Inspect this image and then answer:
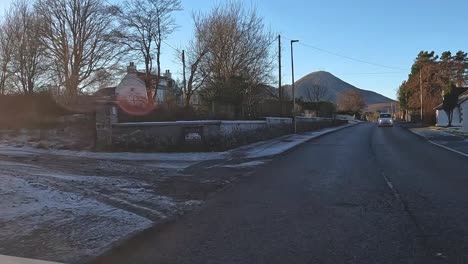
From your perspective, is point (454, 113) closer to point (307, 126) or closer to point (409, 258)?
point (307, 126)

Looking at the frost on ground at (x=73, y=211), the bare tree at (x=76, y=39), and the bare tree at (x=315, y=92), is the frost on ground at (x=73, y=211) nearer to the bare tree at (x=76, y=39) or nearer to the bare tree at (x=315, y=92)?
the bare tree at (x=76, y=39)

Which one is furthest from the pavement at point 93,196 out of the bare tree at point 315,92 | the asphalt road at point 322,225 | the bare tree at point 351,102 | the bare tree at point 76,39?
the bare tree at point 351,102

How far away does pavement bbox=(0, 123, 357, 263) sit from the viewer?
658 centimetres

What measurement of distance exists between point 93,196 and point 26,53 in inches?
1534

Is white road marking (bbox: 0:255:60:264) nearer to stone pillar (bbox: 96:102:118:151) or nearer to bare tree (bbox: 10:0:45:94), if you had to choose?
stone pillar (bbox: 96:102:118:151)

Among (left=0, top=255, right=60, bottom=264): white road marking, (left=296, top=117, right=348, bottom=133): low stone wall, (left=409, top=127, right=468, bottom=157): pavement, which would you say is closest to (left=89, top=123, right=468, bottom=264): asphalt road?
(left=0, top=255, right=60, bottom=264): white road marking

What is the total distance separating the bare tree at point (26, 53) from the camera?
4444 cm

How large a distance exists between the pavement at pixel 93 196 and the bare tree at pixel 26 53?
27.6m

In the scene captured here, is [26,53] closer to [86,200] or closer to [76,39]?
[76,39]

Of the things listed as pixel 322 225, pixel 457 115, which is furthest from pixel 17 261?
pixel 457 115

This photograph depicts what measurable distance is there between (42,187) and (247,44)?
102ft

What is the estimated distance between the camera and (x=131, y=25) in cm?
3956

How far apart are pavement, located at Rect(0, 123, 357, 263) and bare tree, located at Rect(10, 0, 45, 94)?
27.6 meters

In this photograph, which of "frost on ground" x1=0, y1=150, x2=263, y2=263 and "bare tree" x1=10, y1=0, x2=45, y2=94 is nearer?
"frost on ground" x1=0, y1=150, x2=263, y2=263
